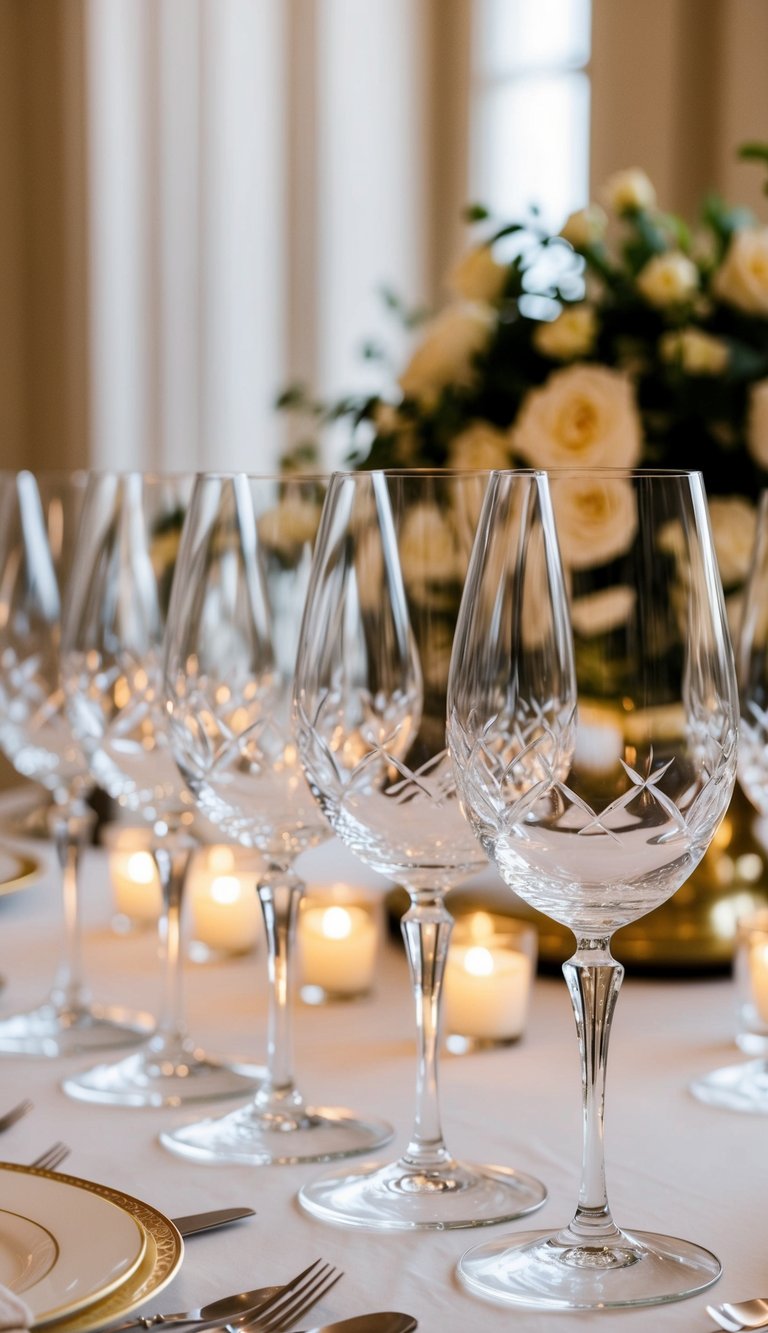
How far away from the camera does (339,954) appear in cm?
109

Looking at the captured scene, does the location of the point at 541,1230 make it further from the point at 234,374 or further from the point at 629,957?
the point at 234,374

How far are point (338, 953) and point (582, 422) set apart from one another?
1.43 ft

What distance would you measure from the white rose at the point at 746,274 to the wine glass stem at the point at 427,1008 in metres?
0.67

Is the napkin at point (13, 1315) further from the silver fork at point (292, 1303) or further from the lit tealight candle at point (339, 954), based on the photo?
the lit tealight candle at point (339, 954)

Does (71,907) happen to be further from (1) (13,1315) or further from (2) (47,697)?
(1) (13,1315)

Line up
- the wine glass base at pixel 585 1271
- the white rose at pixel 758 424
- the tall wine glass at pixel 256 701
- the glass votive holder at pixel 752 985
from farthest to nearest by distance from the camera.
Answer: the white rose at pixel 758 424
the glass votive holder at pixel 752 985
the tall wine glass at pixel 256 701
the wine glass base at pixel 585 1271

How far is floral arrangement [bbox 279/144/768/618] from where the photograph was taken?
47.4 inches

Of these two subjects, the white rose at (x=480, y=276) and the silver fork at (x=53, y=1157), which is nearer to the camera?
the silver fork at (x=53, y=1157)

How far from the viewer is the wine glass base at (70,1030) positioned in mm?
996

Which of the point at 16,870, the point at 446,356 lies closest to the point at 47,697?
the point at 16,870

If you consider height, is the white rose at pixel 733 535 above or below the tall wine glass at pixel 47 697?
above

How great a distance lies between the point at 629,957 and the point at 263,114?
287 cm

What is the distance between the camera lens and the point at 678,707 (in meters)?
0.63

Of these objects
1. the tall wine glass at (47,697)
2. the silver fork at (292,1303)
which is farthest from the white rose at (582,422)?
the silver fork at (292,1303)
